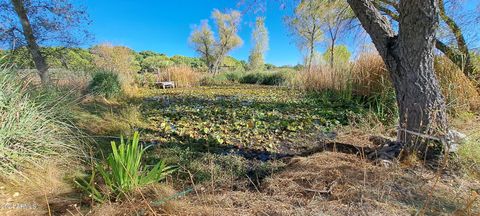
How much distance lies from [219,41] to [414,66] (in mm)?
23768

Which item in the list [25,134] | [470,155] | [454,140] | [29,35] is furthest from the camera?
[29,35]

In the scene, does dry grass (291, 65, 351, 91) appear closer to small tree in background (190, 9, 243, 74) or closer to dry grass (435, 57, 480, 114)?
dry grass (435, 57, 480, 114)

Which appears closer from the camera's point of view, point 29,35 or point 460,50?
point 460,50

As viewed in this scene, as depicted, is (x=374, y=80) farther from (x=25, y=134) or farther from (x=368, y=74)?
(x=25, y=134)

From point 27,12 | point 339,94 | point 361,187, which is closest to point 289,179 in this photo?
point 361,187

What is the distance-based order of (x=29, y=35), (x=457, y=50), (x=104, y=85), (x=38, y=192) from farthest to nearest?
(x=104, y=85) < (x=29, y=35) < (x=457, y=50) < (x=38, y=192)

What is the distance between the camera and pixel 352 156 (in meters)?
1.88

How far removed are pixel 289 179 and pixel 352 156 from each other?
26.6 inches

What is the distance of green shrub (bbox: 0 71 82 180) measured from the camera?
1.39 metres

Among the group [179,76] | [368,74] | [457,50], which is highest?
[179,76]

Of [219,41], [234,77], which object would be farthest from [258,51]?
[234,77]

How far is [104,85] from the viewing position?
5.00 meters

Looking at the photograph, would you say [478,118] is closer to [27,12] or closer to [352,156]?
[352,156]

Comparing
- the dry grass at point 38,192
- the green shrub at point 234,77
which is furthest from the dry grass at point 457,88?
the green shrub at point 234,77
